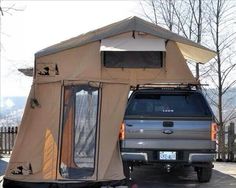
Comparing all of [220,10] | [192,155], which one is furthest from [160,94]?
[220,10]

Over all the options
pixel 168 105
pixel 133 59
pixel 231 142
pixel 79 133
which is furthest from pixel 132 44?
pixel 231 142

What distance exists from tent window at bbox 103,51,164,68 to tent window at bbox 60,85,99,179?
713 millimetres

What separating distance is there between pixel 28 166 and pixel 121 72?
2526 millimetres

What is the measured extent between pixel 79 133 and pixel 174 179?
293 cm

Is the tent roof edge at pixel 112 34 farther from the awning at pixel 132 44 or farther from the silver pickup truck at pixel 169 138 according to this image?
the silver pickup truck at pixel 169 138

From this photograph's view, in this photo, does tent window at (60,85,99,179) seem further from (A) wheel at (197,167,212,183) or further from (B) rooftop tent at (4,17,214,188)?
(A) wheel at (197,167,212,183)

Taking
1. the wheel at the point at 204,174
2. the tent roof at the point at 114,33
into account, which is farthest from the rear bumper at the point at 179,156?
the tent roof at the point at 114,33

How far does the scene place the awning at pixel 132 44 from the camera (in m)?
10.0

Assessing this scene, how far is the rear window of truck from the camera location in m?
10.4

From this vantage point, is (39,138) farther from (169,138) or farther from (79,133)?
(169,138)

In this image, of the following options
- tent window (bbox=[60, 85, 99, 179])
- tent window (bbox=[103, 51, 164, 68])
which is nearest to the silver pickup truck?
tent window (bbox=[60, 85, 99, 179])

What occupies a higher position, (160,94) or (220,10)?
(220,10)

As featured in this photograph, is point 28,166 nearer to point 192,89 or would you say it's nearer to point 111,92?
point 111,92

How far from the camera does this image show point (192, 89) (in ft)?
35.2
